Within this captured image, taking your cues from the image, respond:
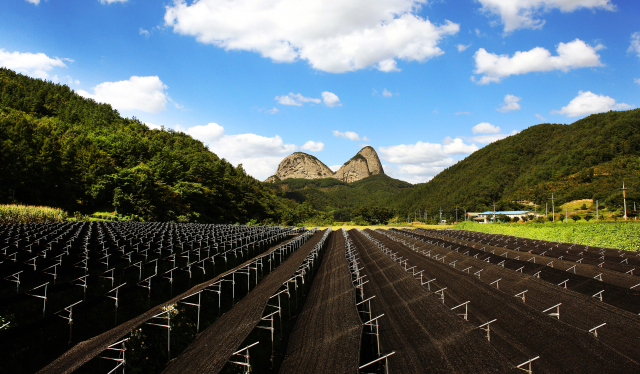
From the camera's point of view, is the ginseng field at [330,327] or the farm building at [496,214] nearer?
the ginseng field at [330,327]

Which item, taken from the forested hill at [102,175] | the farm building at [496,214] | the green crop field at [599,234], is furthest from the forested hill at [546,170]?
the forested hill at [102,175]

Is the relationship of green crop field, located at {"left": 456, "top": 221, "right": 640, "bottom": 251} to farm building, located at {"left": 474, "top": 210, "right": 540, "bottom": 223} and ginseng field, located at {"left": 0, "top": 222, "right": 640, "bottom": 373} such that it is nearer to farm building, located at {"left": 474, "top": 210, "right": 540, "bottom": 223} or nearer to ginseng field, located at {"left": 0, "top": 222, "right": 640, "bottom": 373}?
ginseng field, located at {"left": 0, "top": 222, "right": 640, "bottom": 373}

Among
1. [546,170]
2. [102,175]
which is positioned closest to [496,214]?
[546,170]

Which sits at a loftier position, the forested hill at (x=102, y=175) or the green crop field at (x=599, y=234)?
the forested hill at (x=102, y=175)

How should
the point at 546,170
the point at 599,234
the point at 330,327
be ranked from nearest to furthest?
the point at 330,327
the point at 599,234
the point at 546,170

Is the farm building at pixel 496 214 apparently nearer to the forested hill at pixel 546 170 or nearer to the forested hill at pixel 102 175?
the forested hill at pixel 546 170

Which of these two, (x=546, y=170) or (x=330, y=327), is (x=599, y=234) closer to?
(x=330, y=327)

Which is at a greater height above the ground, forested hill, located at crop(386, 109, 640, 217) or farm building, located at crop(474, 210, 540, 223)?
forested hill, located at crop(386, 109, 640, 217)

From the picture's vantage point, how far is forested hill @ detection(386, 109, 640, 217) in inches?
2650

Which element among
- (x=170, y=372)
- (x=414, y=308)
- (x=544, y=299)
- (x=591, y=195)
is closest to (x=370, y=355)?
(x=414, y=308)

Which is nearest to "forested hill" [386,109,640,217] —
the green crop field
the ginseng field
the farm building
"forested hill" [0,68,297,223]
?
the farm building

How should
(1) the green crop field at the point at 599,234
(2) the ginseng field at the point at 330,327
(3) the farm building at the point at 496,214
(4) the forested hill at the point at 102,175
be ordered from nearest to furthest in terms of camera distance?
(2) the ginseng field at the point at 330,327
(1) the green crop field at the point at 599,234
(4) the forested hill at the point at 102,175
(3) the farm building at the point at 496,214

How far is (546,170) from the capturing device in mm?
90000

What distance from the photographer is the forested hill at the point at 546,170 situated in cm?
6731
